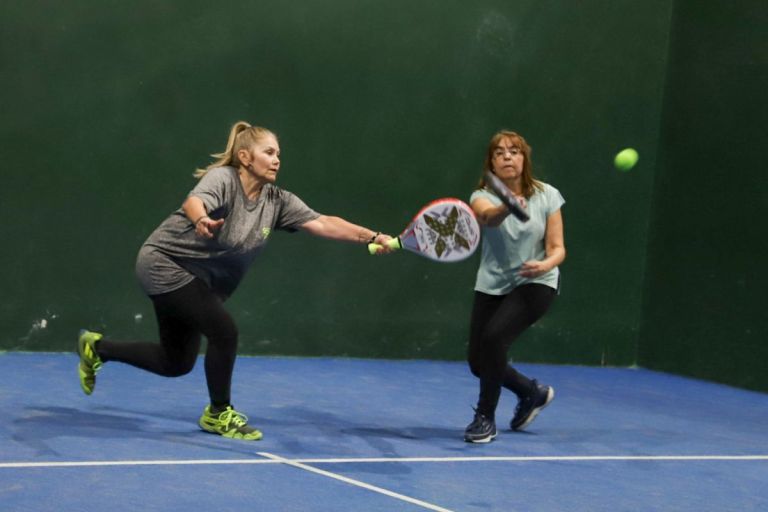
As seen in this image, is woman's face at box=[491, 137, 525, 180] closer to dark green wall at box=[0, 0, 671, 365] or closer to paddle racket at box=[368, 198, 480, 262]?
paddle racket at box=[368, 198, 480, 262]

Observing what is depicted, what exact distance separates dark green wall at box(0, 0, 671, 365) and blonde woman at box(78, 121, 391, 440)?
7.80 feet

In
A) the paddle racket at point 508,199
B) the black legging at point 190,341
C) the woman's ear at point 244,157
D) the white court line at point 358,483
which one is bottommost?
the white court line at point 358,483

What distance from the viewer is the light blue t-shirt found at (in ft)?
19.2

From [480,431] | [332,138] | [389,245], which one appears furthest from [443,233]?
[332,138]

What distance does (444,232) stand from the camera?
5410 mm

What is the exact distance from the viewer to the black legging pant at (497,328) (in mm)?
5703

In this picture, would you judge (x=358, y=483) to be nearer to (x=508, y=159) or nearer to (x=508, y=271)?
(x=508, y=271)

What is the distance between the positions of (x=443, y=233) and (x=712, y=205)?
13.4 feet

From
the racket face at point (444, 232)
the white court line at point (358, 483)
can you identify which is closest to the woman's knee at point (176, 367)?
the white court line at point (358, 483)

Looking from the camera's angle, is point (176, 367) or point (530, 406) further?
point (530, 406)

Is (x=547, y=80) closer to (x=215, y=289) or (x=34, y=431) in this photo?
(x=215, y=289)

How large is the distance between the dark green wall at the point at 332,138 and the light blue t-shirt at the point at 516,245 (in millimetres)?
2630

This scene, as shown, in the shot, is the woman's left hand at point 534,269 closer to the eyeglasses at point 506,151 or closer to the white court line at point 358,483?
the eyeglasses at point 506,151

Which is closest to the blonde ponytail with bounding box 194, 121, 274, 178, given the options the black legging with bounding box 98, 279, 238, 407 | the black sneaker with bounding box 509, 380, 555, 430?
the black legging with bounding box 98, 279, 238, 407
